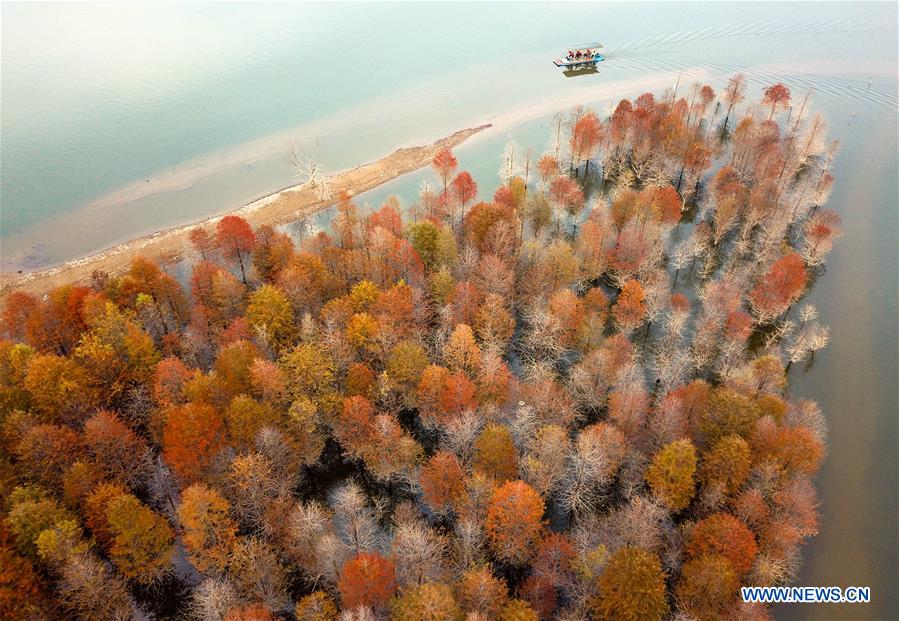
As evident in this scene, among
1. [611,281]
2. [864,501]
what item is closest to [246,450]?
[611,281]

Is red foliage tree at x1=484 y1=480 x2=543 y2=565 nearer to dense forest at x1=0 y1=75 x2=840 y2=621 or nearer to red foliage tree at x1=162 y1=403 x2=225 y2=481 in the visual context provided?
dense forest at x1=0 y1=75 x2=840 y2=621

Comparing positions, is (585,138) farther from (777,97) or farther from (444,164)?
(777,97)

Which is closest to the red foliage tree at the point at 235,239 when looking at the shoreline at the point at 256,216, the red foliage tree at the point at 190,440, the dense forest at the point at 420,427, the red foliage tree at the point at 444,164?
the dense forest at the point at 420,427

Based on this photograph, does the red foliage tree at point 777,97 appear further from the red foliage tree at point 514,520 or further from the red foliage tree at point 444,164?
the red foliage tree at point 514,520

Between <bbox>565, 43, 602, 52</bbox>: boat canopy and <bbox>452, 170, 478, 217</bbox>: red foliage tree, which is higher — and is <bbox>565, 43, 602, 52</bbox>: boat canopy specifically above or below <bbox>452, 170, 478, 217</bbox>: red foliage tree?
above

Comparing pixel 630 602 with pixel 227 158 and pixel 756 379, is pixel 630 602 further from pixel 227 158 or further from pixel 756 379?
pixel 227 158

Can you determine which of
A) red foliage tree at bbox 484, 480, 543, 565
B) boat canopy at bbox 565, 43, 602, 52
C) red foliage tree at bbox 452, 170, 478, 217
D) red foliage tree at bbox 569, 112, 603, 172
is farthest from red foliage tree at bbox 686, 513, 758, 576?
boat canopy at bbox 565, 43, 602, 52
